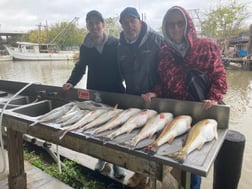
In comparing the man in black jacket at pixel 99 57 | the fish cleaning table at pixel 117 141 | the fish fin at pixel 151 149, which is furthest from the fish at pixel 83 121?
the man in black jacket at pixel 99 57

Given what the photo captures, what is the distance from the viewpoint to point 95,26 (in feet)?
8.21

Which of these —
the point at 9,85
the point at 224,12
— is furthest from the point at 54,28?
the point at 9,85

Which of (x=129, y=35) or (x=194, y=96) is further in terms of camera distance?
(x=129, y=35)

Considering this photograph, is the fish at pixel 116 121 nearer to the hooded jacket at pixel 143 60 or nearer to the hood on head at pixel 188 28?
the hooded jacket at pixel 143 60

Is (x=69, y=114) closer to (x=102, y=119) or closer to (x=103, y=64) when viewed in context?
(x=102, y=119)

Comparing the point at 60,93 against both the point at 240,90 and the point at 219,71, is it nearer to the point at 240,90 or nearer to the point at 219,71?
the point at 219,71

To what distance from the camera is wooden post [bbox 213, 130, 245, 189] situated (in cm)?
192

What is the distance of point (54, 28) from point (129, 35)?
49.6m

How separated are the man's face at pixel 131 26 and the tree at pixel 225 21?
26893 millimetres

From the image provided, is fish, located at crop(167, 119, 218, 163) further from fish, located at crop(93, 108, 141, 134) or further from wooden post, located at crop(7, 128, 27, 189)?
wooden post, located at crop(7, 128, 27, 189)

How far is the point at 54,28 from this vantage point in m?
47.7

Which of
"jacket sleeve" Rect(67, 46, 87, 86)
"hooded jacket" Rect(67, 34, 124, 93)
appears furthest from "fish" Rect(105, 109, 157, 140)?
"jacket sleeve" Rect(67, 46, 87, 86)

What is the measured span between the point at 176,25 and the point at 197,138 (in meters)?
1.05

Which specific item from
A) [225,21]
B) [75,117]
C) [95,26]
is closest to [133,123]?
[75,117]
